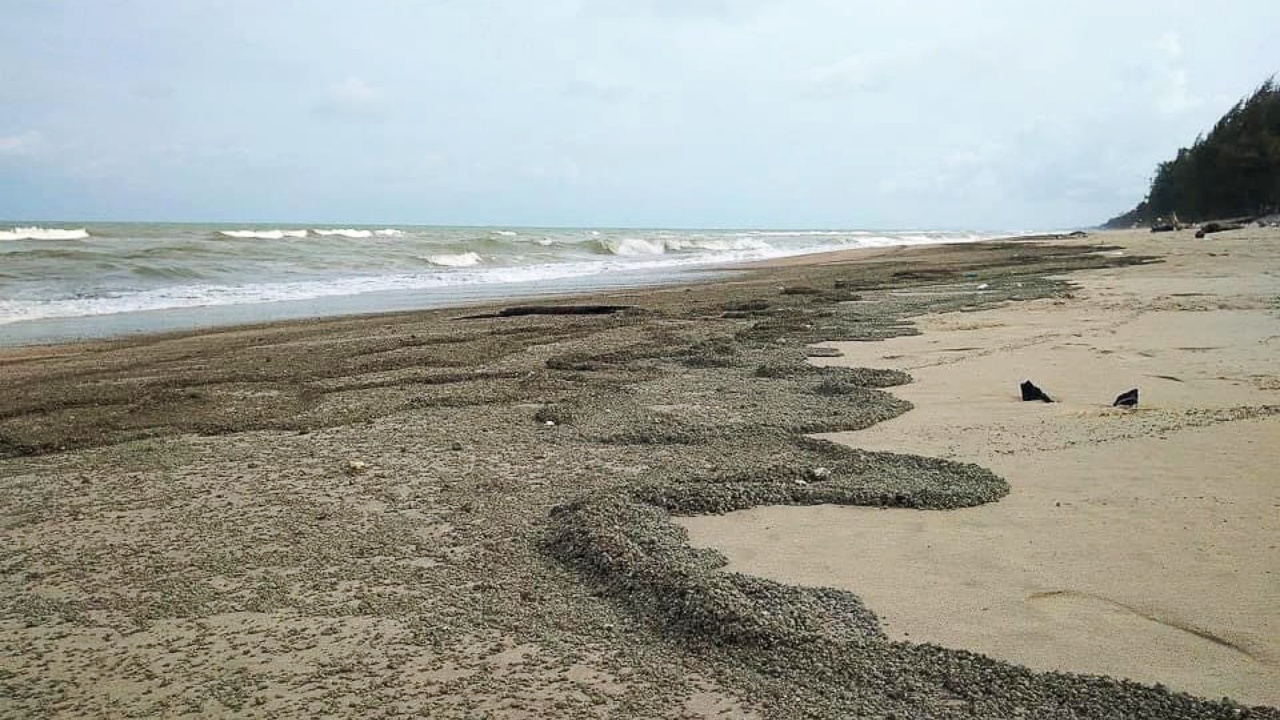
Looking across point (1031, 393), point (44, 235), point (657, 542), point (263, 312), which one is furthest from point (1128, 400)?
point (44, 235)

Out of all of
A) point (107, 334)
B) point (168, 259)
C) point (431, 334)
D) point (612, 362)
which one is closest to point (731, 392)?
point (612, 362)

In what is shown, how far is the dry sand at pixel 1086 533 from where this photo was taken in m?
2.21

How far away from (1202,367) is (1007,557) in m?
3.94

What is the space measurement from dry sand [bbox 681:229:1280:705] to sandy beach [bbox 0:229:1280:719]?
0.02 m

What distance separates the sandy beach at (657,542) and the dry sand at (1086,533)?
0.6 inches

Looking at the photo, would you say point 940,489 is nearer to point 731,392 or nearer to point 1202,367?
point 731,392

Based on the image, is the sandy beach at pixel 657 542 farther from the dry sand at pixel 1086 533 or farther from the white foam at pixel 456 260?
the white foam at pixel 456 260

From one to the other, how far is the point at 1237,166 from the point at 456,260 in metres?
41.6

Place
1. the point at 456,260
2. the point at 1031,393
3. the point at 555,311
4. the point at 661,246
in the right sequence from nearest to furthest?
the point at 1031,393, the point at 555,311, the point at 456,260, the point at 661,246

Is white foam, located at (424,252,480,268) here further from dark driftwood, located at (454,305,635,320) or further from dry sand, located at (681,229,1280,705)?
dry sand, located at (681,229,1280,705)

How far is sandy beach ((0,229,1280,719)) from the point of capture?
208 centimetres

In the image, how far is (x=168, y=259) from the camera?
23.7 meters

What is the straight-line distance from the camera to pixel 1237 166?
45250 millimetres

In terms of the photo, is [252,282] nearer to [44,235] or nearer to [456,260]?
[456,260]
